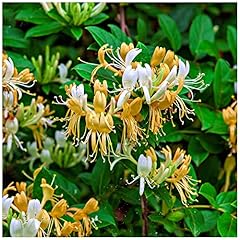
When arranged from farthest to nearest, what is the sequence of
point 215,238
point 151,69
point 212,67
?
point 212,67 → point 215,238 → point 151,69

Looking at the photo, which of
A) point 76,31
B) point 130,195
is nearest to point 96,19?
point 76,31

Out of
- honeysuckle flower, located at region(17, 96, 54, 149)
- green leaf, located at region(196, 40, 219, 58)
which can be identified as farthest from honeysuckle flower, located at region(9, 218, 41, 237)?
green leaf, located at region(196, 40, 219, 58)

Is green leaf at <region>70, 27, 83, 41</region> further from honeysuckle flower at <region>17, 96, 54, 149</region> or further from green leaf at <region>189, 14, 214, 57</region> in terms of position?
green leaf at <region>189, 14, 214, 57</region>

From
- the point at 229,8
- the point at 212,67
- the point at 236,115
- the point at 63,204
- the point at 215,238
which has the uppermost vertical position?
the point at 229,8

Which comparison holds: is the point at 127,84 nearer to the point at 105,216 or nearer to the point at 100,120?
the point at 100,120

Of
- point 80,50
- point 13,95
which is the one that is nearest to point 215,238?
point 13,95

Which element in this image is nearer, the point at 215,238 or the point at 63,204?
the point at 63,204

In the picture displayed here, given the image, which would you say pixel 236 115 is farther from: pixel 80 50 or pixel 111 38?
pixel 80 50
